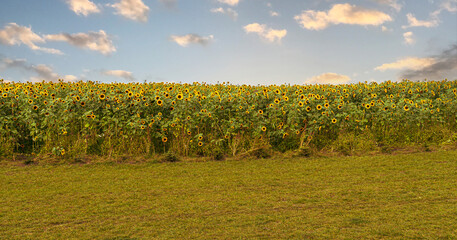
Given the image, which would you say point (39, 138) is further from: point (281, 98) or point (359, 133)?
point (359, 133)

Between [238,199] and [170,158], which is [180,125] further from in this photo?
[238,199]

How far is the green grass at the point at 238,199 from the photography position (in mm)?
3902

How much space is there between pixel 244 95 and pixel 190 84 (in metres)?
5.78

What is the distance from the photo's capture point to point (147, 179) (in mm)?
5969

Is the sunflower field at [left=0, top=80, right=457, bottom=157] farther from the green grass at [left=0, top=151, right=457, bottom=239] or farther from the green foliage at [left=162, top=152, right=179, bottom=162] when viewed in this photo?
the green grass at [left=0, top=151, right=457, bottom=239]

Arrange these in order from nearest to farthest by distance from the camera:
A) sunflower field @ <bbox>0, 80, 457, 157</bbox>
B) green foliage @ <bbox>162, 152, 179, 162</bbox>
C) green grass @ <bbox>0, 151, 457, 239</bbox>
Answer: green grass @ <bbox>0, 151, 457, 239</bbox> → green foliage @ <bbox>162, 152, 179, 162</bbox> → sunflower field @ <bbox>0, 80, 457, 157</bbox>

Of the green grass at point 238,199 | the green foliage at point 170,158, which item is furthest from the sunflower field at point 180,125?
the green grass at point 238,199

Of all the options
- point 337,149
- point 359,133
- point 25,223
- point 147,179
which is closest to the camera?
point 25,223

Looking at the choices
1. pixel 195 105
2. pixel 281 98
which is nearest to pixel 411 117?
pixel 281 98

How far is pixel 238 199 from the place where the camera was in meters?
4.82

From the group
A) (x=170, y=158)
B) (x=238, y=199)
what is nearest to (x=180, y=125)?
(x=170, y=158)

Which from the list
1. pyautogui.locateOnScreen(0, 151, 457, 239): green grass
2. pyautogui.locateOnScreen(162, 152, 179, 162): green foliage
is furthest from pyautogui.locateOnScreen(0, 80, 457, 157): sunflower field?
pyautogui.locateOnScreen(0, 151, 457, 239): green grass

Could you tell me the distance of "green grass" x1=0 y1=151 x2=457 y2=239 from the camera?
3902 millimetres

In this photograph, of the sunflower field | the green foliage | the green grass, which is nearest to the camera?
the green grass
